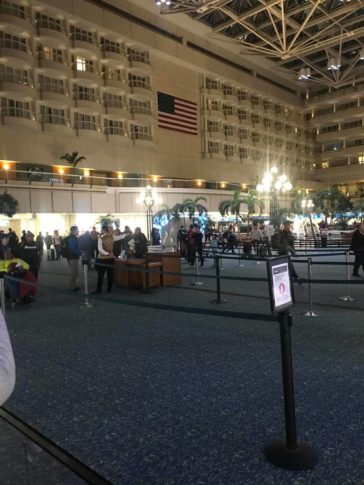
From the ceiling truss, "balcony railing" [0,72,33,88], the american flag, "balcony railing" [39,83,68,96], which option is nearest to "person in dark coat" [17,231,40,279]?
"balcony railing" [0,72,33,88]

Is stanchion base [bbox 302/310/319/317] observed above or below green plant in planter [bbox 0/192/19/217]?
below

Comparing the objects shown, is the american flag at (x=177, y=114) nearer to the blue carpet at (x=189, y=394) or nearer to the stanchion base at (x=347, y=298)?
the stanchion base at (x=347, y=298)

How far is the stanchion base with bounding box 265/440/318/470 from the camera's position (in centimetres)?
269

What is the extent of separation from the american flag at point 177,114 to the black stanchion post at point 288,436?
40104 mm

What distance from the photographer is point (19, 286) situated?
348 inches

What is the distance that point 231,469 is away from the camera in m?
2.69

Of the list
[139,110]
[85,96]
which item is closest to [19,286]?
[85,96]

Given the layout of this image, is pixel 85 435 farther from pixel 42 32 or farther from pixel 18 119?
pixel 42 32

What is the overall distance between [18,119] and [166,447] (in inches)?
1251

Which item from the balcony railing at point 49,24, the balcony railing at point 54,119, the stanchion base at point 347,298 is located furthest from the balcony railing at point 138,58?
the stanchion base at point 347,298

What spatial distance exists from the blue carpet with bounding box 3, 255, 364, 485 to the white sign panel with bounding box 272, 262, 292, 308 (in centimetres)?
108

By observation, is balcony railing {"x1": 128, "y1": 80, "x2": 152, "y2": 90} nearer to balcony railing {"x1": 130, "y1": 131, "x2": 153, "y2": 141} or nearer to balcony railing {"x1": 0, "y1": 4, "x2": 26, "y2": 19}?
balcony railing {"x1": 130, "y1": 131, "x2": 153, "y2": 141}

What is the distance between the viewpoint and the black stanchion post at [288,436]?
2.61m

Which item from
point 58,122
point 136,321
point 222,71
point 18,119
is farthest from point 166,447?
point 222,71
